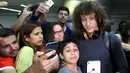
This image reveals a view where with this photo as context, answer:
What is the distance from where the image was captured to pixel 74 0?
10.5 feet

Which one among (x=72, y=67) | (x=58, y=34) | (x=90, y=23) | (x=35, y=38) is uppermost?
(x=90, y=23)

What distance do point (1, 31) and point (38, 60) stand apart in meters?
0.67

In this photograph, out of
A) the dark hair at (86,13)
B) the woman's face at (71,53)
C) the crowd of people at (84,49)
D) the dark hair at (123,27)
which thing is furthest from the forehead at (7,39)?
the dark hair at (123,27)

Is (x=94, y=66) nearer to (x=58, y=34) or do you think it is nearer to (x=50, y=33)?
(x=58, y=34)

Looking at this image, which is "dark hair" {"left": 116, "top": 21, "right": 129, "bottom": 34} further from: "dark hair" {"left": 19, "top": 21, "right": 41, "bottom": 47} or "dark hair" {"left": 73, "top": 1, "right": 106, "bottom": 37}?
"dark hair" {"left": 19, "top": 21, "right": 41, "bottom": 47}

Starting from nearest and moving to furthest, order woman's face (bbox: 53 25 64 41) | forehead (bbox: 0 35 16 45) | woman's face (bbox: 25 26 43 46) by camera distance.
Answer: forehead (bbox: 0 35 16 45) < woman's face (bbox: 25 26 43 46) < woman's face (bbox: 53 25 64 41)

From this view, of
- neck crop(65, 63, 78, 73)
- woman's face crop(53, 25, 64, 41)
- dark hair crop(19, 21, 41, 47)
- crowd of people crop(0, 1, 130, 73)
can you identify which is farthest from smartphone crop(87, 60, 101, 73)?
woman's face crop(53, 25, 64, 41)

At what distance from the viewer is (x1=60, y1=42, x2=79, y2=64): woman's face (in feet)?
7.18

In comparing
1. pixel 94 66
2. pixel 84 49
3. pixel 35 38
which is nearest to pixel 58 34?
pixel 35 38

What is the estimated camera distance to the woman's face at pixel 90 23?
2.20 meters

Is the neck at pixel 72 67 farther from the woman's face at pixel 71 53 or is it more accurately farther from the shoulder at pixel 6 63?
the shoulder at pixel 6 63

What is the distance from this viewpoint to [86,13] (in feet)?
7.32

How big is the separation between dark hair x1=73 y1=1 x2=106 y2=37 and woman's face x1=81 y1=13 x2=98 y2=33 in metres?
0.03

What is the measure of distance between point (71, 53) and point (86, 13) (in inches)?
14.1
